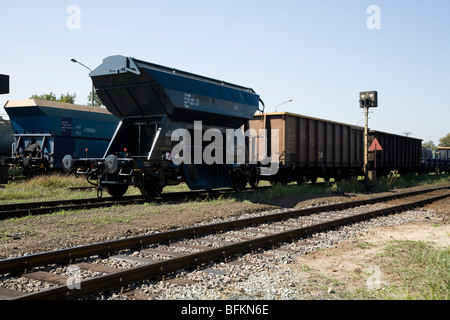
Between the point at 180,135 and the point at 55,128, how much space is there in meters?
8.08

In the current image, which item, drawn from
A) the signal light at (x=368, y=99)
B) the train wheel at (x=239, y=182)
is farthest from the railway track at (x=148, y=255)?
the signal light at (x=368, y=99)

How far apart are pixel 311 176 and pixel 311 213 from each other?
31.2ft

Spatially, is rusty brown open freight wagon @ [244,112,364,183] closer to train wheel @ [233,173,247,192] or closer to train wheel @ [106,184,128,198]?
train wheel @ [233,173,247,192]

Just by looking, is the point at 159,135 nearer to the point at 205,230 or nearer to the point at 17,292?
the point at 205,230

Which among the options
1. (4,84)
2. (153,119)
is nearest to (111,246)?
(153,119)

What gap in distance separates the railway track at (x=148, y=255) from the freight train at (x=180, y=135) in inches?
164

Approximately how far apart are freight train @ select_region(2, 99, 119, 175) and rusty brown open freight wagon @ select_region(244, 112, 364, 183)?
7.78 m

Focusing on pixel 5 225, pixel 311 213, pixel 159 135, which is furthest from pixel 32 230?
pixel 311 213

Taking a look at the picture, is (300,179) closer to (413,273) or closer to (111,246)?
(413,273)

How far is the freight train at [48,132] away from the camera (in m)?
17.2

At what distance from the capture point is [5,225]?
785 cm

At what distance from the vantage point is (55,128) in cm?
1730

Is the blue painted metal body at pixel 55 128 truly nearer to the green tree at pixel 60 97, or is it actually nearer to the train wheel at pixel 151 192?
the train wheel at pixel 151 192

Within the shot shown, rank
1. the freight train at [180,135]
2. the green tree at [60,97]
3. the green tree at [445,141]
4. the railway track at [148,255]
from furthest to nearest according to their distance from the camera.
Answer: the green tree at [445,141], the green tree at [60,97], the freight train at [180,135], the railway track at [148,255]
